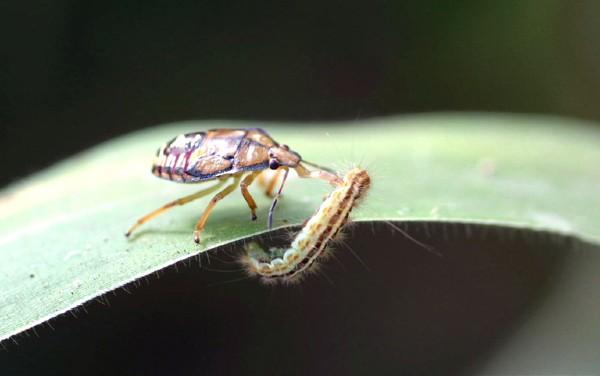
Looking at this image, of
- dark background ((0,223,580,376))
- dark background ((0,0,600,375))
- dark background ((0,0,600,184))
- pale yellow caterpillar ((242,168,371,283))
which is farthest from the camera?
dark background ((0,0,600,184))

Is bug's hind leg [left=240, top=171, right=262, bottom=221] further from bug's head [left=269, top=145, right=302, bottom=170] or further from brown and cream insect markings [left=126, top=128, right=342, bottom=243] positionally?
bug's head [left=269, top=145, right=302, bottom=170]

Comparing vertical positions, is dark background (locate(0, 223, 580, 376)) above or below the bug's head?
below

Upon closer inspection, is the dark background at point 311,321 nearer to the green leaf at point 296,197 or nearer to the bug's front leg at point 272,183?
the green leaf at point 296,197

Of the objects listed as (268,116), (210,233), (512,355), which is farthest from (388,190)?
(268,116)

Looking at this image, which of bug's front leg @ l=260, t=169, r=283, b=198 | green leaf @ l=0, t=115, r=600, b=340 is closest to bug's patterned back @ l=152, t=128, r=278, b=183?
green leaf @ l=0, t=115, r=600, b=340

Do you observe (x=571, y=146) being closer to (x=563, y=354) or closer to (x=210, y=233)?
(x=563, y=354)

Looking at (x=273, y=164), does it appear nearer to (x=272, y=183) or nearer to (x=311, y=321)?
(x=272, y=183)
